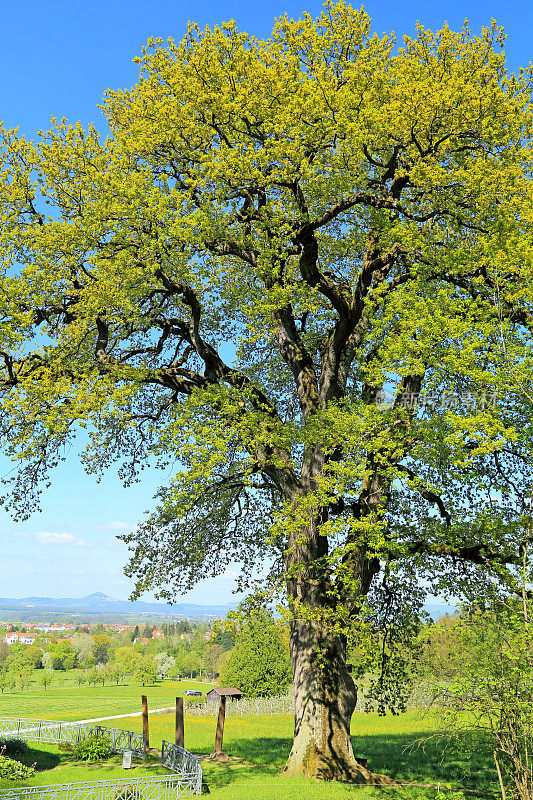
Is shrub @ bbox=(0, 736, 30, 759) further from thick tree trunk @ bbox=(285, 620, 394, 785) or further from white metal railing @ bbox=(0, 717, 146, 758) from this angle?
thick tree trunk @ bbox=(285, 620, 394, 785)

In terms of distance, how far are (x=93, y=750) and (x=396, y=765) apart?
9.85m

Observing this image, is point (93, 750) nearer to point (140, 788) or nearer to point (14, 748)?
point (14, 748)

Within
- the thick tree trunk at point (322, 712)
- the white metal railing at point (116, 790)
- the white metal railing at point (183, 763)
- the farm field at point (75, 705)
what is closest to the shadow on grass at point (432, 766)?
the thick tree trunk at point (322, 712)

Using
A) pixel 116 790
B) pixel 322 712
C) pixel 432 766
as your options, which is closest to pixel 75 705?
pixel 432 766

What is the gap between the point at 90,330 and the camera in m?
16.9

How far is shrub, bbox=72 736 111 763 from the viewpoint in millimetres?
19578

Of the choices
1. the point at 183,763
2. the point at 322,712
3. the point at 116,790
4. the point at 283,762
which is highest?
the point at 322,712

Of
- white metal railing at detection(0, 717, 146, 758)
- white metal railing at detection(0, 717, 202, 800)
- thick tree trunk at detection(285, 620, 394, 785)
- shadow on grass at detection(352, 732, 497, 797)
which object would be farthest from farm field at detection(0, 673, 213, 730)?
thick tree trunk at detection(285, 620, 394, 785)

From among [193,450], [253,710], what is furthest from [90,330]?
[253,710]

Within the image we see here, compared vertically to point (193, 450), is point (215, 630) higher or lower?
lower

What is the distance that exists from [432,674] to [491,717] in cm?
100

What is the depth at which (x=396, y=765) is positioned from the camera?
18391 millimetres

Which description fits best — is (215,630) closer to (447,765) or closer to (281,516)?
(281,516)

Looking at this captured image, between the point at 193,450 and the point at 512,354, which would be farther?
the point at 193,450
